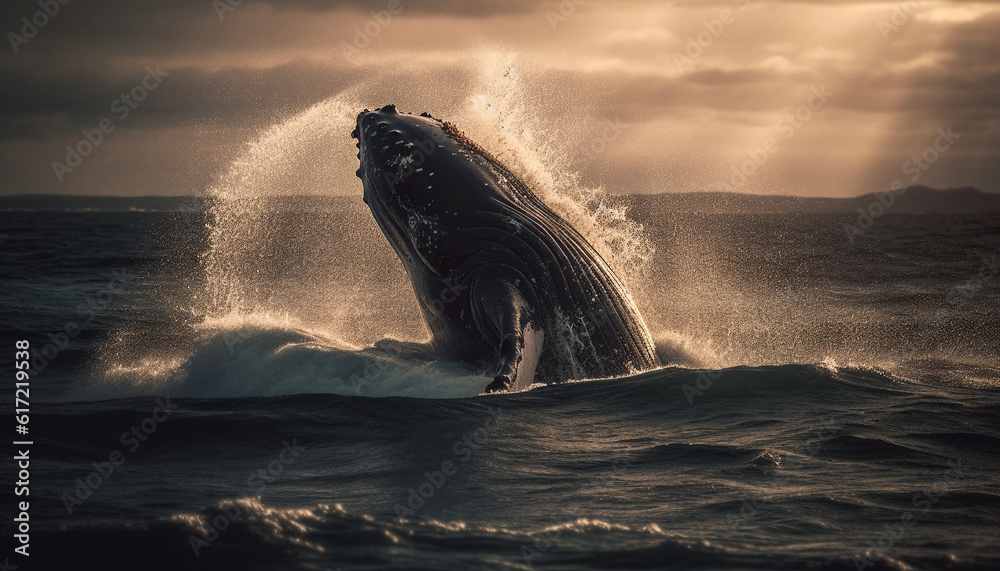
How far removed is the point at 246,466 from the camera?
689cm

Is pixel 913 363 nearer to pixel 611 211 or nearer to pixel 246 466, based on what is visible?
pixel 611 211

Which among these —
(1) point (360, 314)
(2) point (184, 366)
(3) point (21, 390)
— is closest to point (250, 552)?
(2) point (184, 366)

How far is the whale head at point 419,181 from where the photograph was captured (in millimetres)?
9375

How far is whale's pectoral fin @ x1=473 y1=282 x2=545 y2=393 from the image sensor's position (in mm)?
7895
